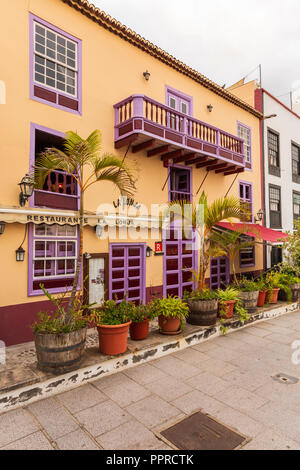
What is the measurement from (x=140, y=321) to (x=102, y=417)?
2.42m

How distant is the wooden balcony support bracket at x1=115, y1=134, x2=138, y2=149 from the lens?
26.7 ft

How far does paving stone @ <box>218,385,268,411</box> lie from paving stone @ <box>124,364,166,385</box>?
1240mm

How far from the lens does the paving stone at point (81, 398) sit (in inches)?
165

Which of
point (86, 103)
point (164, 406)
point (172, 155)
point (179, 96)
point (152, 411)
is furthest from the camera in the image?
point (179, 96)

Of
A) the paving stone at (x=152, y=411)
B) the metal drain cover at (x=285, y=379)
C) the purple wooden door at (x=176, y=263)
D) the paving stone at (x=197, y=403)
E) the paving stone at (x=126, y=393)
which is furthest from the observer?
the purple wooden door at (x=176, y=263)

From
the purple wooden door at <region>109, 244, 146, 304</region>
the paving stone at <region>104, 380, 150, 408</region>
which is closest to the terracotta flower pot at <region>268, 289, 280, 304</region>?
the purple wooden door at <region>109, 244, 146, 304</region>

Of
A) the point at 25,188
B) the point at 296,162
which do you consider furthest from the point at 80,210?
the point at 296,162

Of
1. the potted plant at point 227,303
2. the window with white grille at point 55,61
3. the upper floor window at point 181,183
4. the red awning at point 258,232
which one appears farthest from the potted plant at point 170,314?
the window with white grille at point 55,61

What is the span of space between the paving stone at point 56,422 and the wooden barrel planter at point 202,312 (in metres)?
4.11

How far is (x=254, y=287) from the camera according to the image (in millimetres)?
9367

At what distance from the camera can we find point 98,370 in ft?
16.7

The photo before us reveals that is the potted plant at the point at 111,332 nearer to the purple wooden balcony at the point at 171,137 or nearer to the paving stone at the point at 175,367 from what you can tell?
the paving stone at the point at 175,367

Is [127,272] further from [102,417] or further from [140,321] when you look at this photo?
[102,417]

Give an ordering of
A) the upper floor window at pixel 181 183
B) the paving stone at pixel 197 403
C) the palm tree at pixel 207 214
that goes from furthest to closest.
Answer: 1. the upper floor window at pixel 181 183
2. the palm tree at pixel 207 214
3. the paving stone at pixel 197 403
